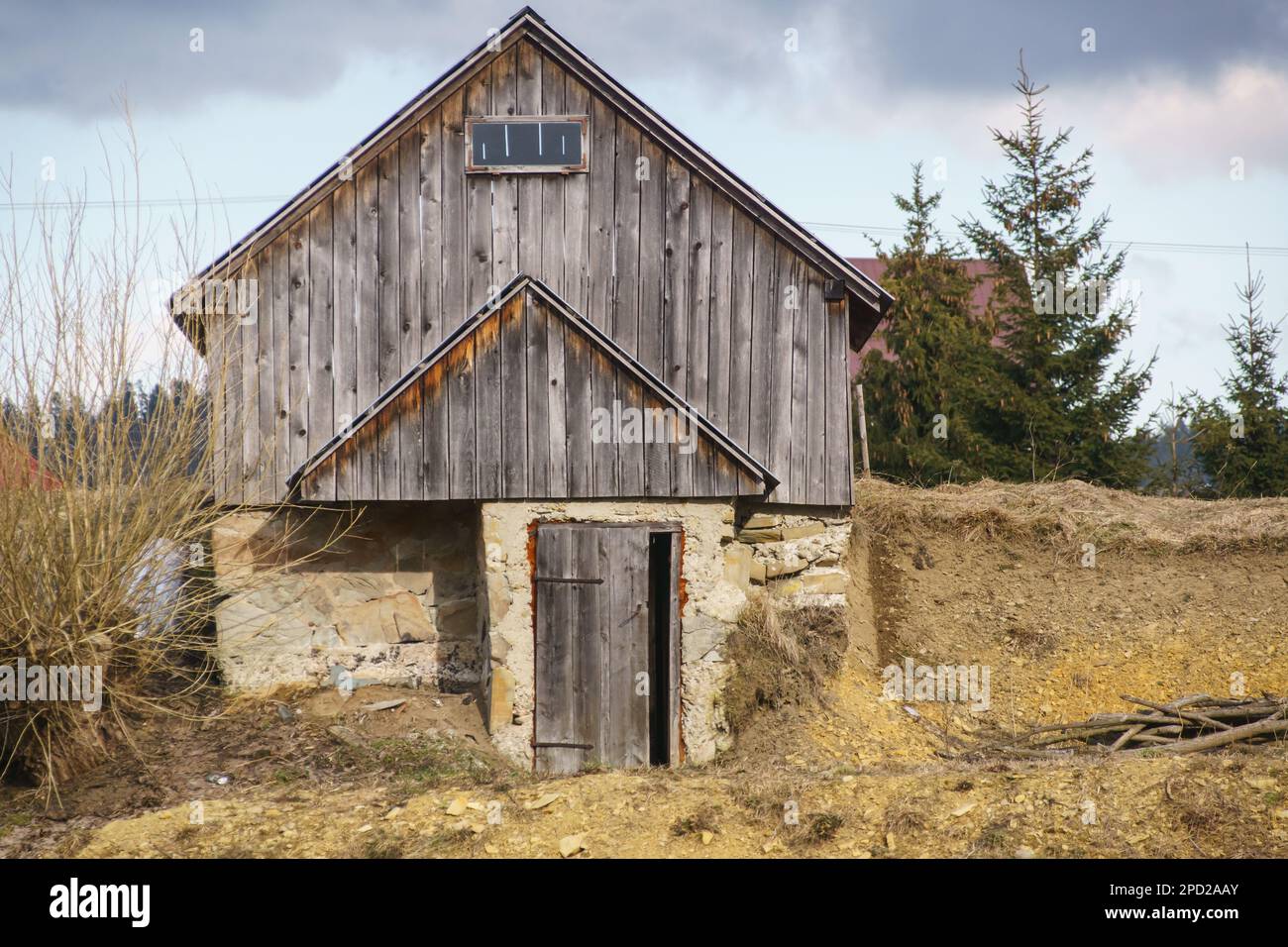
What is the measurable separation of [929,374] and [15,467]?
13.9 metres

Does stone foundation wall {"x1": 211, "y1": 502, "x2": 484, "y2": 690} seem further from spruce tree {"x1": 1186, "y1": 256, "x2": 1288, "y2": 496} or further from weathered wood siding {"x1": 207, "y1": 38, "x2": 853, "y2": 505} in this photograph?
spruce tree {"x1": 1186, "y1": 256, "x2": 1288, "y2": 496}

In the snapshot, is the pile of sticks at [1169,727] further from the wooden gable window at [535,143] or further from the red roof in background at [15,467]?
the red roof in background at [15,467]

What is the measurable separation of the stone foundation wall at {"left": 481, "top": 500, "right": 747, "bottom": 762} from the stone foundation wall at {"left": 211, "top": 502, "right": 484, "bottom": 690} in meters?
0.78

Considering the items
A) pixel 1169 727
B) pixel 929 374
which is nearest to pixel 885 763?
pixel 1169 727

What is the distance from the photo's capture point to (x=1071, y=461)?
57.4 ft

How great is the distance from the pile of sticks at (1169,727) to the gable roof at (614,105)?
4.63 meters

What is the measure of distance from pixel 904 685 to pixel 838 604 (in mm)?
1123

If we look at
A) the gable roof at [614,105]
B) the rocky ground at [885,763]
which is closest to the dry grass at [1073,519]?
the rocky ground at [885,763]

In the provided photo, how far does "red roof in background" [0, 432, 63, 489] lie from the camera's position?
8.38 meters

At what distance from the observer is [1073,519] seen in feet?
45.4

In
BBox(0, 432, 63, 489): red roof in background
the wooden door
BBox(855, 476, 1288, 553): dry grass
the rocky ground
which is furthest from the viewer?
BBox(855, 476, 1288, 553): dry grass

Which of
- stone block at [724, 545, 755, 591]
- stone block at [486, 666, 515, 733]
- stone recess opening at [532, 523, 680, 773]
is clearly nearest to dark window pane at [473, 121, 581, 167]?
stone recess opening at [532, 523, 680, 773]
